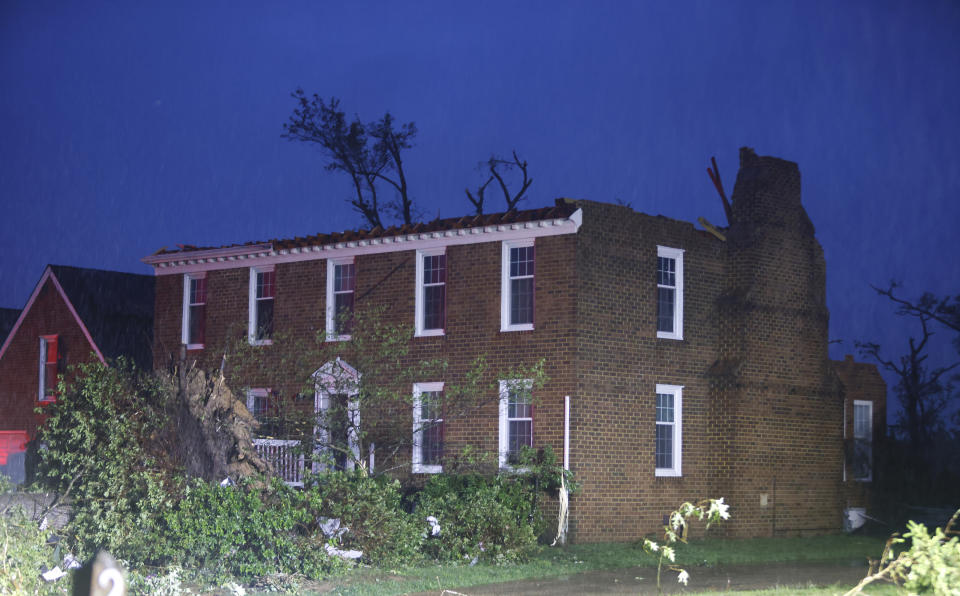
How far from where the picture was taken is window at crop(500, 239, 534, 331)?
22.1m

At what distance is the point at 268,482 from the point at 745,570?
7752 mm

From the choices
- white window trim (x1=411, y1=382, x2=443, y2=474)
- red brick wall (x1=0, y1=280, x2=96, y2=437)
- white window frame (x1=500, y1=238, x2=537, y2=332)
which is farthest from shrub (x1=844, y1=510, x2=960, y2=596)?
red brick wall (x1=0, y1=280, x2=96, y2=437)

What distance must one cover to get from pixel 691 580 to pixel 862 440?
1388 cm

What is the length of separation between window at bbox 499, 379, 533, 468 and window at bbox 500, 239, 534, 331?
54.0 inches

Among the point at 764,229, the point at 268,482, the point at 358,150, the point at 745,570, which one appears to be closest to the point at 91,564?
the point at 268,482

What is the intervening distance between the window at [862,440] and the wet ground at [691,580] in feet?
31.1

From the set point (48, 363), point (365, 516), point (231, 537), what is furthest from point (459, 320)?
point (48, 363)

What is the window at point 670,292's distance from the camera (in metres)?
22.9

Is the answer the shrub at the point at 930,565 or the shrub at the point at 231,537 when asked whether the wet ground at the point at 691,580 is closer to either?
the shrub at the point at 231,537

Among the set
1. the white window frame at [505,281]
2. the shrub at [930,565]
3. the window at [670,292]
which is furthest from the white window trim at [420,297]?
the shrub at [930,565]

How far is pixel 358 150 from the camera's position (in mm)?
43188

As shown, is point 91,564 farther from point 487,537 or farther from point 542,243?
point 542,243

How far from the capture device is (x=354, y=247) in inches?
965

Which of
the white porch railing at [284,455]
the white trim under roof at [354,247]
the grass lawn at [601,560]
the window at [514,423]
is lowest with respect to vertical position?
the grass lawn at [601,560]
